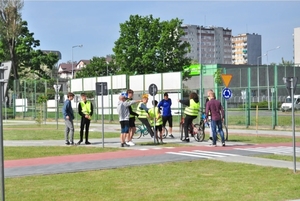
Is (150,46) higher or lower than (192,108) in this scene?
higher

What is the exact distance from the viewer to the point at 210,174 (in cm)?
1372

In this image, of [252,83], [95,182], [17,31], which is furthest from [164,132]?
[17,31]

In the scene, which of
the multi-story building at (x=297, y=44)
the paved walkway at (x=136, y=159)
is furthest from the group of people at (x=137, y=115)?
the multi-story building at (x=297, y=44)

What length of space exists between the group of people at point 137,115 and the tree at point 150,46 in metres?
46.8

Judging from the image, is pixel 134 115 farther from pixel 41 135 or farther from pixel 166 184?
pixel 166 184

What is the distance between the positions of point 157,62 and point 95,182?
62.0 metres

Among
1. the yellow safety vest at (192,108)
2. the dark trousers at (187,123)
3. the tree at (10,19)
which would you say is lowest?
the dark trousers at (187,123)

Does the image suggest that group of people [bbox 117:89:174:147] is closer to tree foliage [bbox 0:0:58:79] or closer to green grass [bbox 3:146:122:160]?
green grass [bbox 3:146:122:160]

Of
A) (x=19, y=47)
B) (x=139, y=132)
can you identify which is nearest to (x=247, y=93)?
(x=139, y=132)

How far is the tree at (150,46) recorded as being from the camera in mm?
73375

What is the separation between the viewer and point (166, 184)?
1218 cm

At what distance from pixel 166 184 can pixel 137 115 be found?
1122cm

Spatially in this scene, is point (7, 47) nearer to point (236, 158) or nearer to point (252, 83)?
point (252, 83)

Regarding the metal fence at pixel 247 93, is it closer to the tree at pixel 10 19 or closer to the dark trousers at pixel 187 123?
the dark trousers at pixel 187 123
